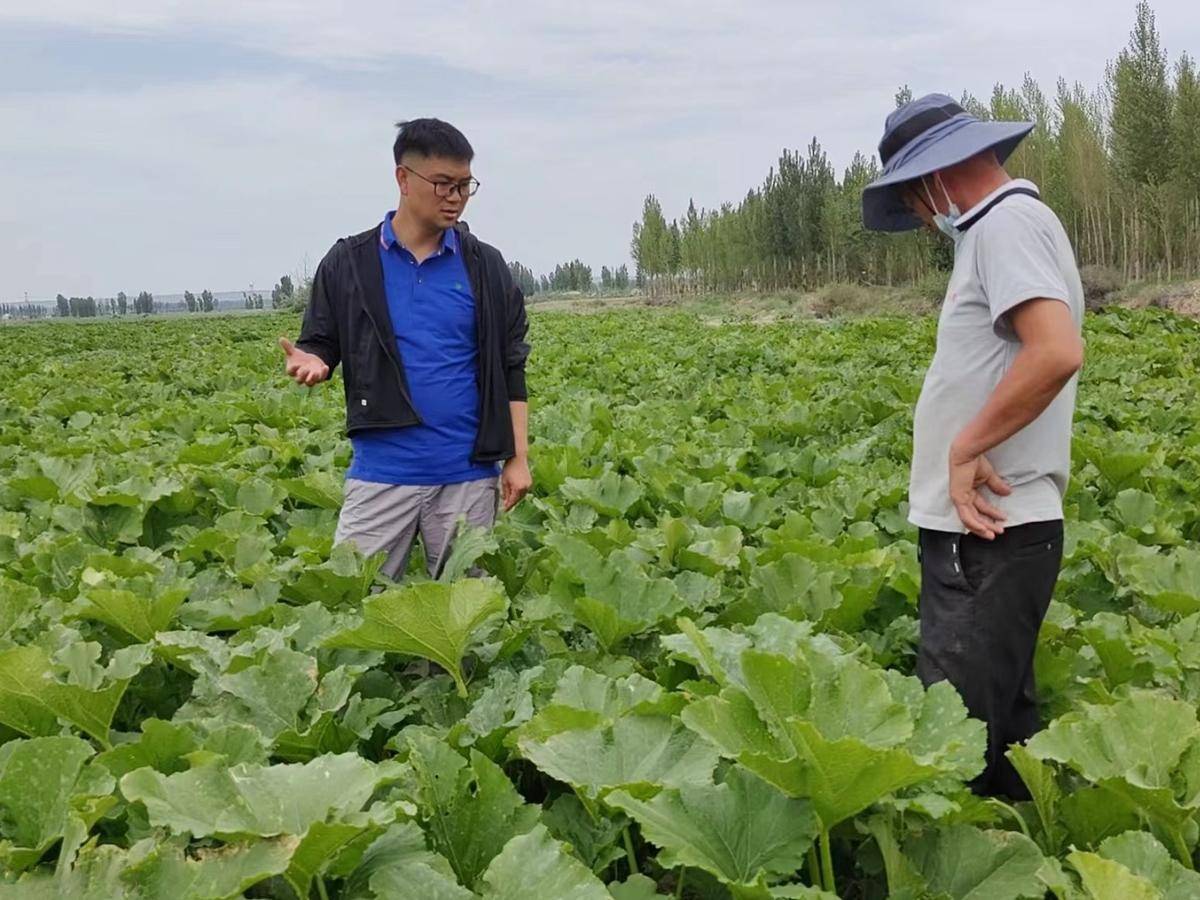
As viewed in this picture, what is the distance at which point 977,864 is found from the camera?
166cm

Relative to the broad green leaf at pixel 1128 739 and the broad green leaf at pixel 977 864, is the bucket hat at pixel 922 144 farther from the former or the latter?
the broad green leaf at pixel 977 864

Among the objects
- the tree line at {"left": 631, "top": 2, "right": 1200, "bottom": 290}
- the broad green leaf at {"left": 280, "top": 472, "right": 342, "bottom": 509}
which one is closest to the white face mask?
the broad green leaf at {"left": 280, "top": 472, "right": 342, "bottom": 509}

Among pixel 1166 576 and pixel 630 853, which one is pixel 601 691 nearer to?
pixel 630 853

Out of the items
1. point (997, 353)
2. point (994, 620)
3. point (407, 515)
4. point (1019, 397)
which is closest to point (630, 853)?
point (994, 620)

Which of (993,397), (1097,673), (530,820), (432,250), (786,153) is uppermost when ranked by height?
(786,153)

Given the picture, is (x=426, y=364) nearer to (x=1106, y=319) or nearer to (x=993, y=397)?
(x=993, y=397)

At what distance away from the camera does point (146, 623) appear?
2498mm

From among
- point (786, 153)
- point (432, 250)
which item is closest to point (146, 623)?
point (432, 250)

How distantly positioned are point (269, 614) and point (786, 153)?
192 ft

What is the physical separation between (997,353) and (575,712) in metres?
1.26

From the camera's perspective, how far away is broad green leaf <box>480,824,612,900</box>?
A: 1427 mm

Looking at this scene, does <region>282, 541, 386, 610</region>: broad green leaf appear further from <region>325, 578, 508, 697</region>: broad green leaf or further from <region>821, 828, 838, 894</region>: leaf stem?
<region>821, 828, 838, 894</region>: leaf stem

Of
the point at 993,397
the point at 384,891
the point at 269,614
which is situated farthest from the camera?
the point at 269,614

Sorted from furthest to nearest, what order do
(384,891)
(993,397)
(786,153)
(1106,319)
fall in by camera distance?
(786,153) → (1106,319) → (993,397) → (384,891)
